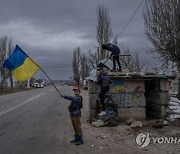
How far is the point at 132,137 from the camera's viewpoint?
11.9 meters

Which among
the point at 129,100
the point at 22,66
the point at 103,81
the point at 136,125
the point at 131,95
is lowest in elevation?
the point at 136,125

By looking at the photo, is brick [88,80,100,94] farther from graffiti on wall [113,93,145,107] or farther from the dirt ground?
the dirt ground

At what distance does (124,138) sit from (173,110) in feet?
15.7

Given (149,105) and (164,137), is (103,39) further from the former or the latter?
(164,137)

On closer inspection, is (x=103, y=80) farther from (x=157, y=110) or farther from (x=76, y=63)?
(x=76, y=63)

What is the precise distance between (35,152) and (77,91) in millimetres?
2407

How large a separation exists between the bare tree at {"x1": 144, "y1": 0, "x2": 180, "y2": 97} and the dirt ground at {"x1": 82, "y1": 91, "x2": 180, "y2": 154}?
5.59 meters

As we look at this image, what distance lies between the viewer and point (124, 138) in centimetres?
1181

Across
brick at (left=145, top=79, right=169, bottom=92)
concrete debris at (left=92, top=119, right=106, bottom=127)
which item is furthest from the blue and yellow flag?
brick at (left=145, top=79, right=169, bottom=92)

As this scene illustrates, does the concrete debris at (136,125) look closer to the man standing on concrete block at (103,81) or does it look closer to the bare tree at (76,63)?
the man standing on concrete block at (103,81)

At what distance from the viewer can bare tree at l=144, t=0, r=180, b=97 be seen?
1864cm

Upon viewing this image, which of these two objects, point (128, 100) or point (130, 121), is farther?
point (128, 100)

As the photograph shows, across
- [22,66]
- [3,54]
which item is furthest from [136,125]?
[3,54]

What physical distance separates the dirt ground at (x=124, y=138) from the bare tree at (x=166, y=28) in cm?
559
